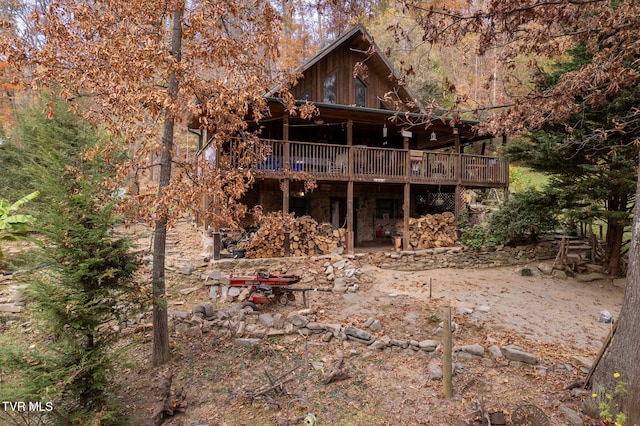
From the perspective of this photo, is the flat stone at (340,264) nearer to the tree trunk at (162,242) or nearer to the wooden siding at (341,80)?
the tree trunk at (162,242)

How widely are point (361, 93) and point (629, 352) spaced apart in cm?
1260

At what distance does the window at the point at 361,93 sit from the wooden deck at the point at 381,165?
2868 millimetres

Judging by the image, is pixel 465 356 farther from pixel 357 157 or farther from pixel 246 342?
pixel 357 157

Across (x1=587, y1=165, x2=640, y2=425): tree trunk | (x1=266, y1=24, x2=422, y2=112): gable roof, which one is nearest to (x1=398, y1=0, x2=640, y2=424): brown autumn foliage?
(x1=587, y1=165, x2=640, y2=425): tree trunk

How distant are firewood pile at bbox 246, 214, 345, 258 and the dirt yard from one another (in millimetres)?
2486

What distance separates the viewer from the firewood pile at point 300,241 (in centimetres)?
1025

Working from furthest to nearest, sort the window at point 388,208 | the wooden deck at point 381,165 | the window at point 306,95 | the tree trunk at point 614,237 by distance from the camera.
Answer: the window at point 388,208, the window at point 306,95, the wooden deck at point 381,165, the tree trunk at point 614,237

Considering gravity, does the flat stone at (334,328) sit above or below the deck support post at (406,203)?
below

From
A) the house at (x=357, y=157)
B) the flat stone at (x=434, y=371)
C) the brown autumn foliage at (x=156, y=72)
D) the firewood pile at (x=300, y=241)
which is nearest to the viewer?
the brown autumn foliage at (x=156, y=72)

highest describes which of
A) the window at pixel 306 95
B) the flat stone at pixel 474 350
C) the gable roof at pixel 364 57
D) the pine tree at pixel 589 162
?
the gable roof at pixel 364 57

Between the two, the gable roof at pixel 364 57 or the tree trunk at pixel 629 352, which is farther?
the gable roof at pixel 364 57

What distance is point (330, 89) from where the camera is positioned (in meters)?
13.4

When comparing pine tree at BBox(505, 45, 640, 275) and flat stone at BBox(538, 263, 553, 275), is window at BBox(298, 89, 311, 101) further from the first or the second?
flat stone at BBox(538, 263, 553, 275)

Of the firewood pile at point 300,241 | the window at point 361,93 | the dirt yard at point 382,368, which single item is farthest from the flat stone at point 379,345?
the window at point 361,93
